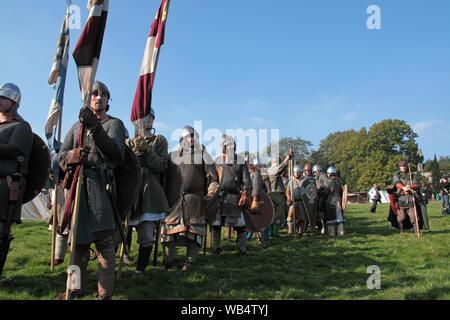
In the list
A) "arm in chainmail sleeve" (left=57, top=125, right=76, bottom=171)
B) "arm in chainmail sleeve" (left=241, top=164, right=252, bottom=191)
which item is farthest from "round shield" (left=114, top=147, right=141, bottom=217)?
"arm in chainmail sleeve" (left=241, top=164, right=252, bottom=191)

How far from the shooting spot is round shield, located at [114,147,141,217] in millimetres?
3225

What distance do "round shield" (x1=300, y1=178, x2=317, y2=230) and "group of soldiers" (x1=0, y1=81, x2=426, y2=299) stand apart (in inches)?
93.6

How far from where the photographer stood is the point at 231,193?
6.13m

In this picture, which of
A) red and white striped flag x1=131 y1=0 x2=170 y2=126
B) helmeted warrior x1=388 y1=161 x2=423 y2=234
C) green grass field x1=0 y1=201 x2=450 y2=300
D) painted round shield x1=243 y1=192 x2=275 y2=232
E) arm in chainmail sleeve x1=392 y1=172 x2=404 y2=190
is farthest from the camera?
arm in chainmail sleeve x1=392 y1=172 x2=404 y2=190

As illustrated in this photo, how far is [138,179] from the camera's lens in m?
3.25

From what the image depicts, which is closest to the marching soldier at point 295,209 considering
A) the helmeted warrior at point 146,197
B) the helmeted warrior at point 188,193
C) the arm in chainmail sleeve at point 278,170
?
the arm in chainmail sleeve at point 278,170

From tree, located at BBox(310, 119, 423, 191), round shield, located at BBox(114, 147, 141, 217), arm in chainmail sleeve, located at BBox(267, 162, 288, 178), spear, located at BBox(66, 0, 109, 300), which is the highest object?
tree, located at BBox(310, 119, 423, 191)

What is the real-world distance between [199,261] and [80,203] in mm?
2703

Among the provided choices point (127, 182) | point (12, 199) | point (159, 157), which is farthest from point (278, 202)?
point (12, 199)

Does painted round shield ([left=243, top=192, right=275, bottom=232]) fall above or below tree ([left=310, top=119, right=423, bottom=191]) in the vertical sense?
below

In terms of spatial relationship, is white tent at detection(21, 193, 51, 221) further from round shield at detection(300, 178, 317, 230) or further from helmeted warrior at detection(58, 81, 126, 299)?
helmeted warrior at detection(58, 81, 126, 299)

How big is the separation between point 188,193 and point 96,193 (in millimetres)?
2144

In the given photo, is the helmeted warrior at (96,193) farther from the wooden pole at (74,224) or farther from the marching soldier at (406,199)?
the marching soldier at (406,199)
